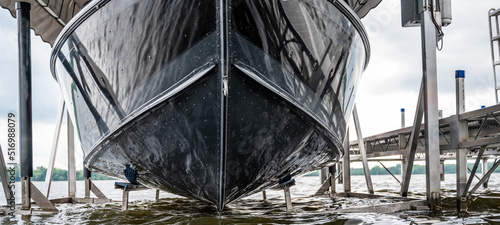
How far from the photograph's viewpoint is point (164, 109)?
279 cm

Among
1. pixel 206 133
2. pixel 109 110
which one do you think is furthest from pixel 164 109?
pixel 109 110

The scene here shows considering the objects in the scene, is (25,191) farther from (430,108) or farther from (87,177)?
(430,108)

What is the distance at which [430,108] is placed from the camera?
4.12 meters

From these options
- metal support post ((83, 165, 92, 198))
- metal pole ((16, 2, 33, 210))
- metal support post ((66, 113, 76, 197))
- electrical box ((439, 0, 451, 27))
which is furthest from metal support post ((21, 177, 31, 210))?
electrical box ((439, 0, 451, 27))

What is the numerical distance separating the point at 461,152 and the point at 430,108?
3.42 feet

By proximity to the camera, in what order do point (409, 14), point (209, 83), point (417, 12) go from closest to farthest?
point (209, 83)
point (417, 12)
point (409, 14)

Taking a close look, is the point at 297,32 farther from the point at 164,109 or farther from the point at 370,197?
the point at 370,197

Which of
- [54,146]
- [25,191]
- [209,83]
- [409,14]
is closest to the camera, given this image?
[209,83]

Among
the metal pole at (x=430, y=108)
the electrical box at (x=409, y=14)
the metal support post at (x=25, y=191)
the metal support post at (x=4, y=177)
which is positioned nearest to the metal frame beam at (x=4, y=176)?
the metal support post at (x=4, y=177)

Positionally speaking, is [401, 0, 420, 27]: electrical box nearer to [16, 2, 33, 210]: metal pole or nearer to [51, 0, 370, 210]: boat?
[51, 0, 370, 210]: boat

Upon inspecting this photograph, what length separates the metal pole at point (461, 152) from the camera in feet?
14.7

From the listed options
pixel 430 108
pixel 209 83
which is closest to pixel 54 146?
pixel 209 83

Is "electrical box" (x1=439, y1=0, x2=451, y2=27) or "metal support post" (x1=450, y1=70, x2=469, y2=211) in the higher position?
"electrical box" (x1=439, y1=0, x2=451, y2=27)

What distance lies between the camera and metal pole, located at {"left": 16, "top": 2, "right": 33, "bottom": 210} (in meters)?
4.07
